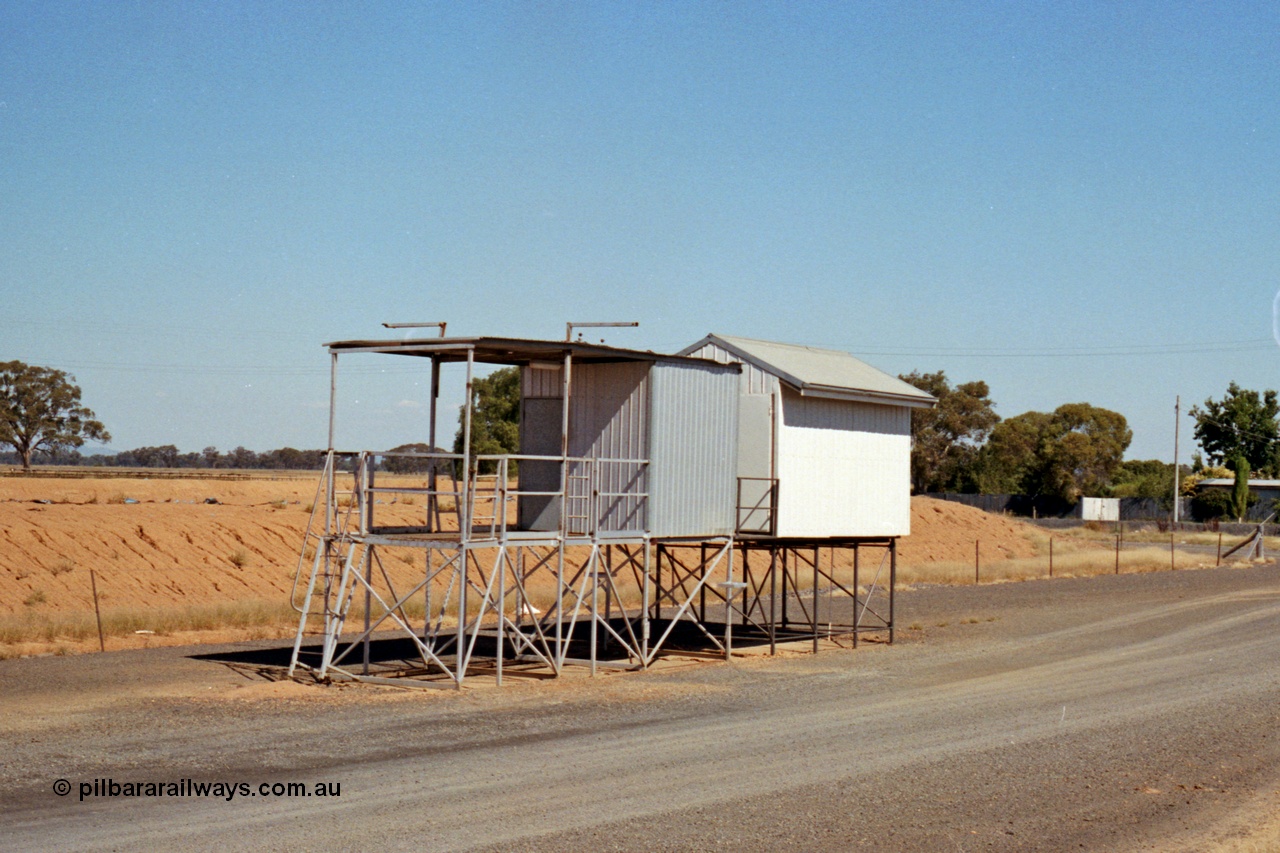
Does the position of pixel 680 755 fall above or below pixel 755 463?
below

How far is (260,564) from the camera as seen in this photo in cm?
4541

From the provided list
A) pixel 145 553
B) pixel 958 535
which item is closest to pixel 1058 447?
pixel 958 535

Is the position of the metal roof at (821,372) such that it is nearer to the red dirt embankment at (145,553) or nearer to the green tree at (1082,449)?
the red dirt embankment at (145,553)

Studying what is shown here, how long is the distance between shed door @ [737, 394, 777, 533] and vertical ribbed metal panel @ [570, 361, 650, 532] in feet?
9.20

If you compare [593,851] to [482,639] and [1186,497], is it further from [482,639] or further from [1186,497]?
[1186,497]

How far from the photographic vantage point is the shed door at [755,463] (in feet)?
88.9

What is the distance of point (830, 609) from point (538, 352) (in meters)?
18.7

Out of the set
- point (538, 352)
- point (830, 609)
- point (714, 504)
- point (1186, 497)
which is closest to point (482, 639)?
point (714, 504)

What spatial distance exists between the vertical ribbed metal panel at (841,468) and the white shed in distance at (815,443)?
2cm

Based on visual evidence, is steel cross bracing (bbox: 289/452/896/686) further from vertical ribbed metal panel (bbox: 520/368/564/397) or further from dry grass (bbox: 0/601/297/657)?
vertical ribbed metal panel (bbox: 520/368/564/397)

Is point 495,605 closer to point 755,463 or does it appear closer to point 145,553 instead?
point 755,463

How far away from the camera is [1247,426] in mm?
119250

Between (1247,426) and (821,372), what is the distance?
103 meters

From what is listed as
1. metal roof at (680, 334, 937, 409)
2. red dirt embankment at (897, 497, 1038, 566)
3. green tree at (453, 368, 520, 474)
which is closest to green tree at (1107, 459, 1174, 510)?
red dirt embankment at (897, 497, 1038, 566)
